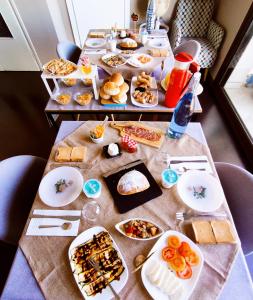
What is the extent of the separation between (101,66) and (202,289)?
159 centimetres

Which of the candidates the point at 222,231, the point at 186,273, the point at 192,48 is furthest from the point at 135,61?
the point at 186,273

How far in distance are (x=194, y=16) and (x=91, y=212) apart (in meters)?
2.93

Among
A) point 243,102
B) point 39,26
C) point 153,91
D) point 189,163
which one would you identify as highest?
point 189,163

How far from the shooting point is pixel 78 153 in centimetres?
91

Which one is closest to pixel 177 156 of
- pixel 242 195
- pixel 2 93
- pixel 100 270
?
pixel 242 195

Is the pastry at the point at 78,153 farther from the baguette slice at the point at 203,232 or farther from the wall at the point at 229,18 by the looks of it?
the wall at the point at 229,18

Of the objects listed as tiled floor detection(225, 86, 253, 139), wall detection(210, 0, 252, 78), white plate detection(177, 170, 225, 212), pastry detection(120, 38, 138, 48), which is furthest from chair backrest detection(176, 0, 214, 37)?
white plate detection(177, 170, 225, 212)

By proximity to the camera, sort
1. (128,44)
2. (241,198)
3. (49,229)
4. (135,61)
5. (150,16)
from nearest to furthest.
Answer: (49,229), (241,198), (135,61), (128,44), (150,16)

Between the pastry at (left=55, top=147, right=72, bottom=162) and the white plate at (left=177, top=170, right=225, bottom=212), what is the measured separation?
0.55 m

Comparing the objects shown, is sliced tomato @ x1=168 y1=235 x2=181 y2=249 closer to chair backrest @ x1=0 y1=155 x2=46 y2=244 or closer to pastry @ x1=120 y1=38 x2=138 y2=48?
chair backrest @ x1=0 y1=155 x2=46 y2=244

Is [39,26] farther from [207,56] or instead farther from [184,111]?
[184,111]

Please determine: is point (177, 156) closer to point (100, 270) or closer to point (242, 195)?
point (242, 195)

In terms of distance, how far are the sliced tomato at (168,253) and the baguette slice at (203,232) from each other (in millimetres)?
100

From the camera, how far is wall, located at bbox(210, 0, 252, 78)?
6.59ft
